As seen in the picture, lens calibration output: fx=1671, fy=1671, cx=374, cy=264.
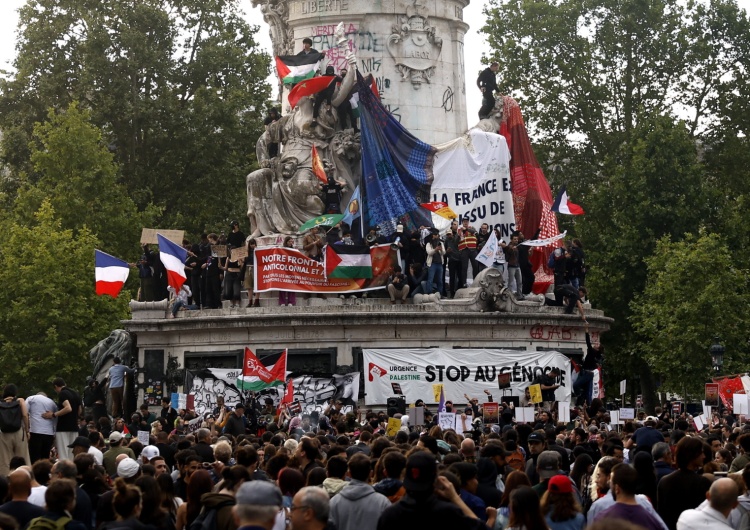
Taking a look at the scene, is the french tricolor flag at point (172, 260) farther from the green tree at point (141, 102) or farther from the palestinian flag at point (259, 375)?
the green tree at point (141, 102)

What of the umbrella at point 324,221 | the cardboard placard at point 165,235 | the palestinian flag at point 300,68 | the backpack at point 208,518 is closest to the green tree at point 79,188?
the cardboard placard at point 165,235

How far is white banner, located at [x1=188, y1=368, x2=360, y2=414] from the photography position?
1355 inches

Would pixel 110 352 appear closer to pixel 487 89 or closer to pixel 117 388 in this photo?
pixel 117 388

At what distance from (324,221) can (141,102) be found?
2430 centimetres

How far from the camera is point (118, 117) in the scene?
60156 mm

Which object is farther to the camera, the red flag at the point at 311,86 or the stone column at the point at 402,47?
the stone column at the point at 402,47

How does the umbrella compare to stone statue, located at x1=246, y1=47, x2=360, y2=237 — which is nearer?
Answer: the umbrella

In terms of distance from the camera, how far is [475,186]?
3900 centimetres

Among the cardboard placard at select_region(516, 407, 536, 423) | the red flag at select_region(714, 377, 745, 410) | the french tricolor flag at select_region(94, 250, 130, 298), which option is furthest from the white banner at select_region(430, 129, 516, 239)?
the cardboard placard at select_region(516, 407, 536, 423)

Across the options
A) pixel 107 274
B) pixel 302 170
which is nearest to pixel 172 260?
pixel 107 274

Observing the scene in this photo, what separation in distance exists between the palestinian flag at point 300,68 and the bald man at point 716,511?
91.3 ft

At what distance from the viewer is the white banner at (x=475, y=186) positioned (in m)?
38.9

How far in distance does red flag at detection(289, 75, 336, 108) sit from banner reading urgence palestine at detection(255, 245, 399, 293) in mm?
4052

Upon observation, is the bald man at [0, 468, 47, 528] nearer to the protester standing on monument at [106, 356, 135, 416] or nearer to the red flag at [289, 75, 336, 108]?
the protester standing on monument at [106, 356, 135, 416]
